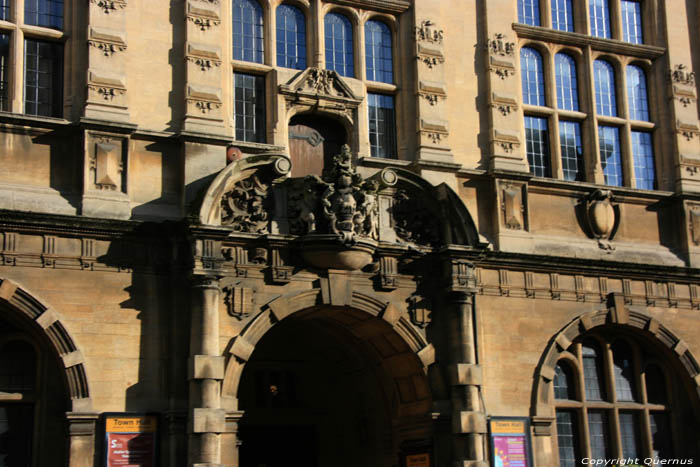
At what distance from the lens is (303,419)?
22.9 m

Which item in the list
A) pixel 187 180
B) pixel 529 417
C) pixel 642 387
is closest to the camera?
pixel 187 180

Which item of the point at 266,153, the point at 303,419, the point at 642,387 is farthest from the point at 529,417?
the point at 266,153

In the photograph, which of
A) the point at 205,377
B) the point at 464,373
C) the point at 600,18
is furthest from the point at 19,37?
the point at 600,18

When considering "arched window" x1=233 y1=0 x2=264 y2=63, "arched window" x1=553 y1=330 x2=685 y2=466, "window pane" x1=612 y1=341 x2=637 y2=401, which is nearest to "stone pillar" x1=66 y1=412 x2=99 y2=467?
"arched window" x1=233 y1=0 x2=264 y2=63

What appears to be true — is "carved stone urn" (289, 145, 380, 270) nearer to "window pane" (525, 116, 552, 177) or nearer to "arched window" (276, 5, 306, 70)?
"arched window" (276, 5, 306, 70)

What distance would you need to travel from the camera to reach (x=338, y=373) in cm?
2325

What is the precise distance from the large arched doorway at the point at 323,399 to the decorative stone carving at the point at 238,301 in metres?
2.18

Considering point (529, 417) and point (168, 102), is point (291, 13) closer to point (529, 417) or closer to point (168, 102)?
point (168, 102)

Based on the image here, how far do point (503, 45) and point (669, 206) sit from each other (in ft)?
16.9

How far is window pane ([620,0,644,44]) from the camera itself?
24797mm

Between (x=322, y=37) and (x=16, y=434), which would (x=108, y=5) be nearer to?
(x=322, y=37)

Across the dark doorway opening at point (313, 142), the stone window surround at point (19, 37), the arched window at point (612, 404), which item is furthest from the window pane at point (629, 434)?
the stone window surround at point (19, 37)

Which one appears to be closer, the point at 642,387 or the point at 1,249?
A: the point at 1,249

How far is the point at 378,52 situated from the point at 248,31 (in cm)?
277
